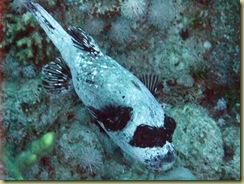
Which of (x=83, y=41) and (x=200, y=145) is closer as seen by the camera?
(x=200, y=145)

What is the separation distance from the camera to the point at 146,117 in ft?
13.6

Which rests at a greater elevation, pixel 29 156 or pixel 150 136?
pixel 150 136

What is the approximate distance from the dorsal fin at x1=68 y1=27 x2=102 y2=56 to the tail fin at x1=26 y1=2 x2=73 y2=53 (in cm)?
7

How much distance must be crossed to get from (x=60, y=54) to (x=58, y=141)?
3.82 feet

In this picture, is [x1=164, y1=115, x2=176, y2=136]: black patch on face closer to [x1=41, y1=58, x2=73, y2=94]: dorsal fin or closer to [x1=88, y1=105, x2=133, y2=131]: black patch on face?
[x1=88, y1=105, x2=133, y2=131]: black patch on face

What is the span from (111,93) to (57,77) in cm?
88

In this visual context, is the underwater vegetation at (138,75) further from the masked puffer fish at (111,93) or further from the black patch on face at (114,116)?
the black patch on face at (114,116)

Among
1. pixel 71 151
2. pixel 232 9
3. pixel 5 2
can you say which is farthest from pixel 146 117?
pixel 5 2

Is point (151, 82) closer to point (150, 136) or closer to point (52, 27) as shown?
point (150, 136)

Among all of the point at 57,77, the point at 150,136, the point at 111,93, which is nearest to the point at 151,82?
the point at 111,93

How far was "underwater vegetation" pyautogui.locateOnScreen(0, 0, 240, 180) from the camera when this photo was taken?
4.61 metres

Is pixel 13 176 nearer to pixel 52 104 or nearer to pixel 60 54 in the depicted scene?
pixel 52 104

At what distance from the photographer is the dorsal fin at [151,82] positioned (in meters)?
4.68

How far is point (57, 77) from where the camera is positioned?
483cm
